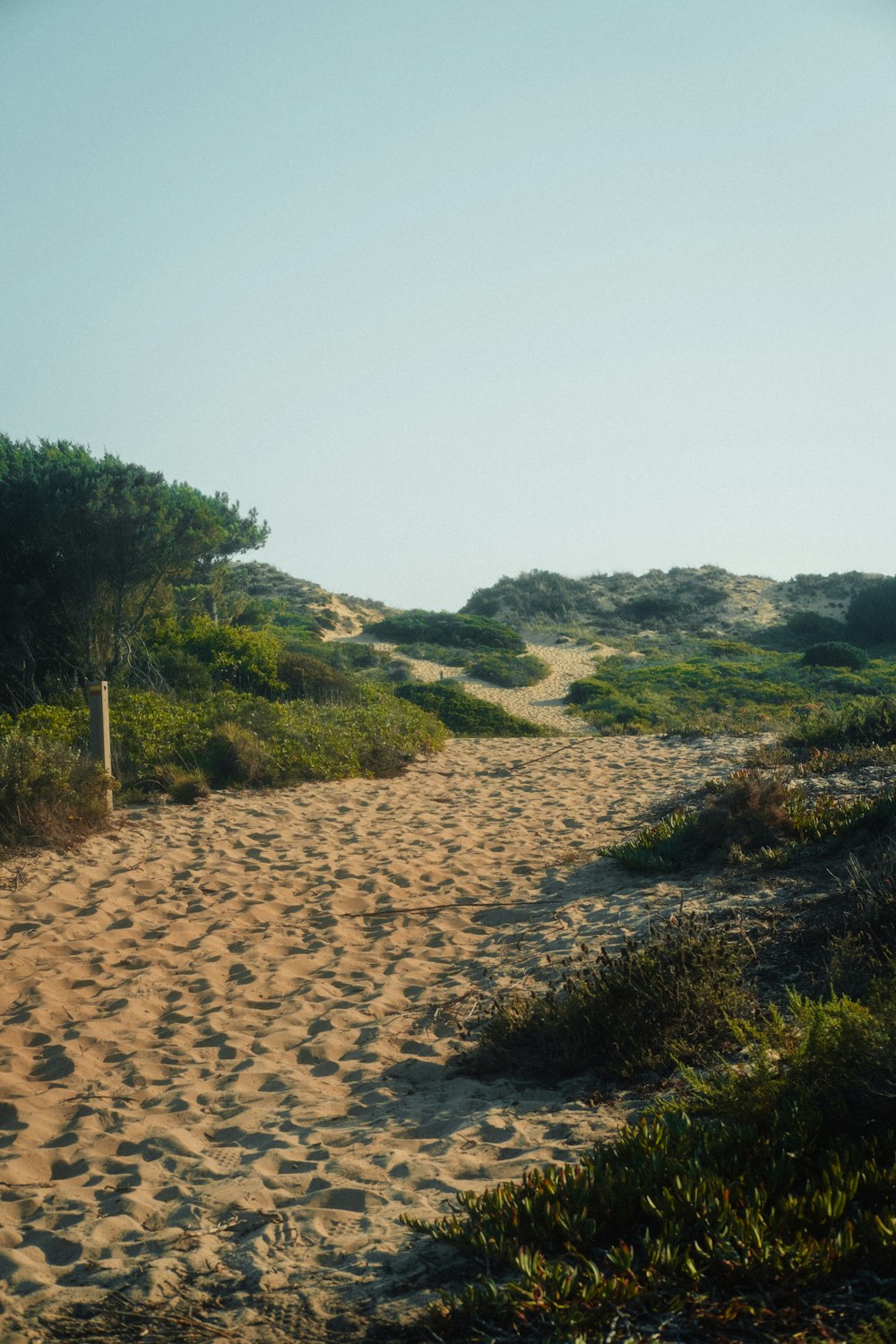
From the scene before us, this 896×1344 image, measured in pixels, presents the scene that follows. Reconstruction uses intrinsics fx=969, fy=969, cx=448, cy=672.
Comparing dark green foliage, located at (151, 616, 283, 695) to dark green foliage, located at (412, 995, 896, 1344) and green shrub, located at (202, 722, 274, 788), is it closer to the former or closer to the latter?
green shrub, located at (202, 722, 274, 788)

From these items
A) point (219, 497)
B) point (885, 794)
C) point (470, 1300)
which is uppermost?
point (219, 497)

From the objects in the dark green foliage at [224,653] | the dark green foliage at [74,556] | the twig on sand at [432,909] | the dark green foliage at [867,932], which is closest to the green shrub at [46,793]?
the twig on sand at [432,909]

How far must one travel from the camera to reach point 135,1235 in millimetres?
3422

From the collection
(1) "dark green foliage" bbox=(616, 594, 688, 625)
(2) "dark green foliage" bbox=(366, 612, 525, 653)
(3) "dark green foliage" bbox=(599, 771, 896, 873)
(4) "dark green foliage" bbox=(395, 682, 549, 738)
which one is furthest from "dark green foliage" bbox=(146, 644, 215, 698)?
(1) "dark green foliage" bbox=(616, 594, 688, 625)

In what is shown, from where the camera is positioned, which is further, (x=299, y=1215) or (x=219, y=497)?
(x=219, y=497)

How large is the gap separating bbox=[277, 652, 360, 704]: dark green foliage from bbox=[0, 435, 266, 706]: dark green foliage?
343 cm

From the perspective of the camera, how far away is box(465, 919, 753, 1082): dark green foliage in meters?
4.54

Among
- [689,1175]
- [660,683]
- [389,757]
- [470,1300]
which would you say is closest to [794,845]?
[689,1175]

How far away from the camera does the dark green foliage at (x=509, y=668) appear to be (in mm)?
28156

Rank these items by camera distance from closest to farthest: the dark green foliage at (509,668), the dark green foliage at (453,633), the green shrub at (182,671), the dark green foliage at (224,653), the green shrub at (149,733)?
the green shrub at (149,733) < the green shrub at (182,671) < the dark green foliage at (224,653) < the dark green foliage at (509,668) < the dark green foliage at (453,633)

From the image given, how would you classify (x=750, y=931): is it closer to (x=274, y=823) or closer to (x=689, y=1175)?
(x=689, y=1175)

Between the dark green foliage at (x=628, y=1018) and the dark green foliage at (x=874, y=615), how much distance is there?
113 ft

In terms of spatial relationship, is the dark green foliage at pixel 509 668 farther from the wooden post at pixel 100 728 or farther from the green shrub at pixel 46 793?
the green shrub at pixel 46 793

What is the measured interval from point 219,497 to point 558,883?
19304 millimetres
